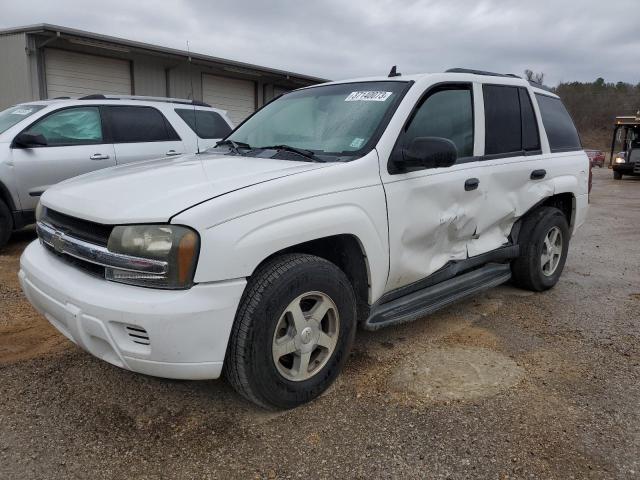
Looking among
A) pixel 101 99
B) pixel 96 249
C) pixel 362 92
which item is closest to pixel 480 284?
pixel 362 92

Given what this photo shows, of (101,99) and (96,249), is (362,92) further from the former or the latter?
(101,99)

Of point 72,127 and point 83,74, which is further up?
point 83,74

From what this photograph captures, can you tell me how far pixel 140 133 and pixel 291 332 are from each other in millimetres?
5235

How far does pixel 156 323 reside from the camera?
7.27 feet

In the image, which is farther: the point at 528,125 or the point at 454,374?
the point at 528,125

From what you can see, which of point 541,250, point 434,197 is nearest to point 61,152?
point 434,197

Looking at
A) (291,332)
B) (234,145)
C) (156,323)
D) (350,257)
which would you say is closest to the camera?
(156,323)

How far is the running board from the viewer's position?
3.14m

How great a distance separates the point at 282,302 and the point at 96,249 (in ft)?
2.94

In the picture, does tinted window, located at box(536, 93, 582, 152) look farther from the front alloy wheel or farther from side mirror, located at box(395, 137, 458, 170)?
the front alloy wheel

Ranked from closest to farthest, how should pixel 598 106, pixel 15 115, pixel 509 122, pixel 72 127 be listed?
pixel 509 122 → pixel 15 115 → pixel 72 127 → pixel 598 106

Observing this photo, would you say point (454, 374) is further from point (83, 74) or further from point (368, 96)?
point (83, 74)

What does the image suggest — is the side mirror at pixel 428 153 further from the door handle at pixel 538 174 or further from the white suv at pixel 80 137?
the white suv at pixel 80 137

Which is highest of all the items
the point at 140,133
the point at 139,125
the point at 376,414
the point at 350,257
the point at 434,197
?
the point at 139,125
